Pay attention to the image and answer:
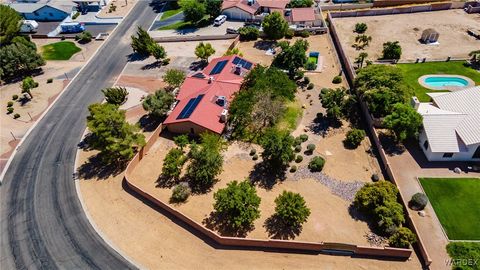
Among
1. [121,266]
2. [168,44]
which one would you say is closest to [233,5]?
[168,44]

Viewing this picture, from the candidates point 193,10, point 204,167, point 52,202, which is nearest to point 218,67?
point 204,167

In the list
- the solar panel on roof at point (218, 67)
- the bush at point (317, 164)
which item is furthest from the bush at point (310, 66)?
the bush at point (317, 164)

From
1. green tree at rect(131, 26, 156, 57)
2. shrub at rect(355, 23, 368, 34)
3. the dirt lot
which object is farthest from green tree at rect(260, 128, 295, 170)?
shrub at rect(355, 23, 368, 34)

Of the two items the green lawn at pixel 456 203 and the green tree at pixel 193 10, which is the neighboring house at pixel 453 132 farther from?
the green tree at pixel 193 10

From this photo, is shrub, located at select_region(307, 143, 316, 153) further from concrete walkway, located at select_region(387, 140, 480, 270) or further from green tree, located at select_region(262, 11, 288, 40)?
green tree, located at select_region(262, 11, 288, 40)

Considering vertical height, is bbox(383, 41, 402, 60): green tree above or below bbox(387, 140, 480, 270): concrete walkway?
above

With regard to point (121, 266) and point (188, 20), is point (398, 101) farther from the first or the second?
point (188, 20)
